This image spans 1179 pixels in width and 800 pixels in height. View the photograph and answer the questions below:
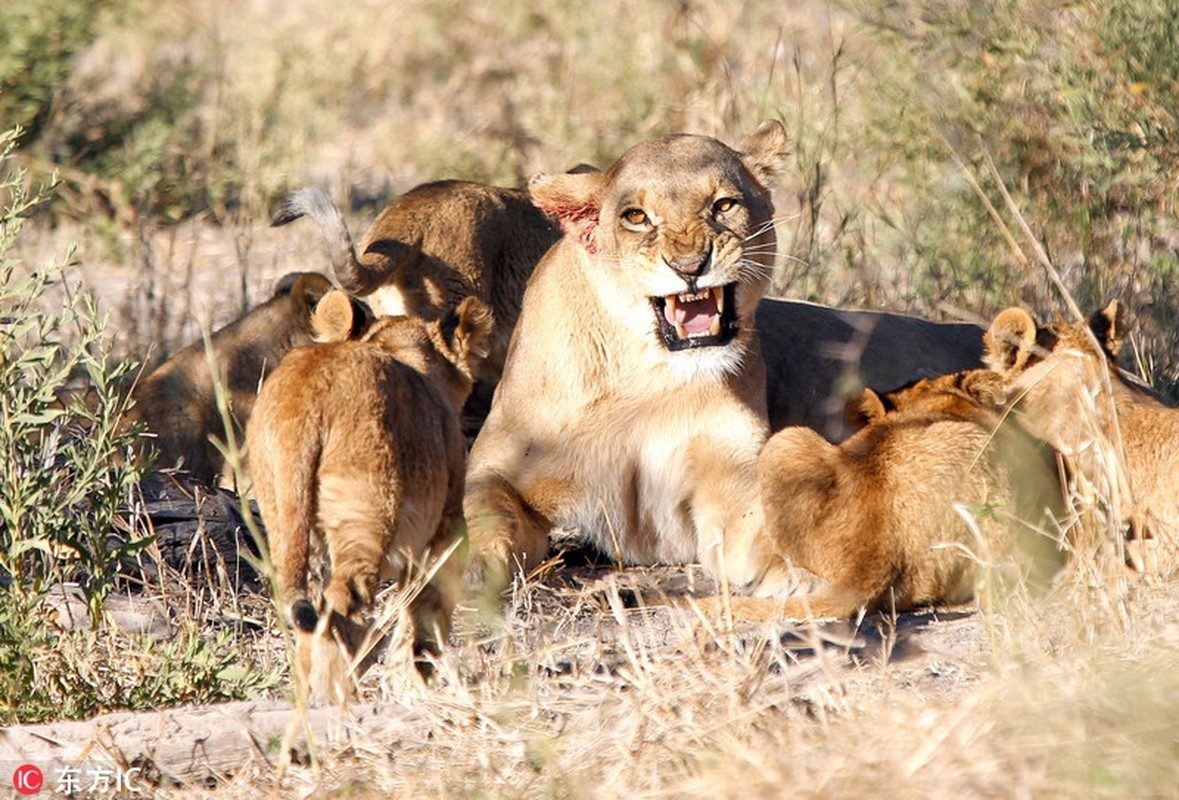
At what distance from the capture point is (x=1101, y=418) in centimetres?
478

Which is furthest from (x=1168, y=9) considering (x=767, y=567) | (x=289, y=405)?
(x=289, y=405)

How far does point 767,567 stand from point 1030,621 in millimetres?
1414

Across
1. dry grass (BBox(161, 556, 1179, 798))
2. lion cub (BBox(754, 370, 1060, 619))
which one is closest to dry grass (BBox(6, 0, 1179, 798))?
dry grass (BBox(161, 556, 1179, 798))

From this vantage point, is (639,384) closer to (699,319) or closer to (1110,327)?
(699,319)

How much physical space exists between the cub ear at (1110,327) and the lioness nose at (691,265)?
4.08 ft

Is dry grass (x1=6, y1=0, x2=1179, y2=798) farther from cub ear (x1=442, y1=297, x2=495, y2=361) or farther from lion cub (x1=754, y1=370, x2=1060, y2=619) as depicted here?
cub ear (x1=442, y1=297, x2=495, y2=361)

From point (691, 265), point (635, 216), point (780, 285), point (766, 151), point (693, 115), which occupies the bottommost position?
point (780, 285)

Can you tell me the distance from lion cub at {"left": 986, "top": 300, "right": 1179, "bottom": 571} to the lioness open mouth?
2.60 feet

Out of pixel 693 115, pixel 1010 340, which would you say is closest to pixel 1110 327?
pixel 1010 340

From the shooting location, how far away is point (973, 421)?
4.92 metres

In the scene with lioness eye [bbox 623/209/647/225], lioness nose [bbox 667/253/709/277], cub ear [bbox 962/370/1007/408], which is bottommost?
cub ear [bbox 962/370/1007/408]

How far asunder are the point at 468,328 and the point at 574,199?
84cm

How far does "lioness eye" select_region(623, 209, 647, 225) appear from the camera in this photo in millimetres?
5195

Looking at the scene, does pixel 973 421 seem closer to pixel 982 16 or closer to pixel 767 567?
pixel 767 567
